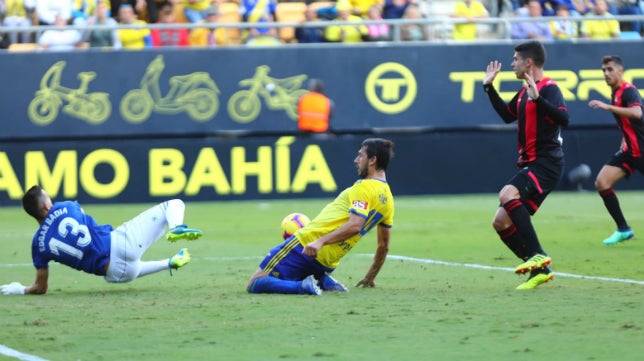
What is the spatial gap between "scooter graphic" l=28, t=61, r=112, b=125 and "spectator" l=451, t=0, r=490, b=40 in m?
7.17

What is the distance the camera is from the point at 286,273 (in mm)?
10336

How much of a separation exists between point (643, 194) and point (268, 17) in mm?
8302

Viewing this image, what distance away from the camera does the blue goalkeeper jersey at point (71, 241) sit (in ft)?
33.7

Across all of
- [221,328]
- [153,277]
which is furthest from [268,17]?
[221,328]

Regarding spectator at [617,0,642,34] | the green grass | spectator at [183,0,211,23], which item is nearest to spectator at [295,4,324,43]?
spectator at [183,0,211,23]

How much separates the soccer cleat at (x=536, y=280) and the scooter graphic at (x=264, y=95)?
1367cm

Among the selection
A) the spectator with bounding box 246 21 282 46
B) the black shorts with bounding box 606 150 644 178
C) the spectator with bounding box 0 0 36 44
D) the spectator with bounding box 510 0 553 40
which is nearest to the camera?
the black shorts with bounding box 606 150 644 178

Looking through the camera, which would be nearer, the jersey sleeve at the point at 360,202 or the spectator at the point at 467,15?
the jersey sleeve at the point at 360,202

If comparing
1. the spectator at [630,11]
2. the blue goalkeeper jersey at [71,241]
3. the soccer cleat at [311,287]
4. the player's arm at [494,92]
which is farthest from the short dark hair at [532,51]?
the spectator at [630,11]

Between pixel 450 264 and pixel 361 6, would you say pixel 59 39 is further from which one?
pixel 450 264

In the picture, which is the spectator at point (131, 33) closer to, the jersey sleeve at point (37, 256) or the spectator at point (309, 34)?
the spectator at point (309, 34)

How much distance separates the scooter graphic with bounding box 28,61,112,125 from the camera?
22688 millimetres

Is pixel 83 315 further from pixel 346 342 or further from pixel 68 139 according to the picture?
pixel 68 139

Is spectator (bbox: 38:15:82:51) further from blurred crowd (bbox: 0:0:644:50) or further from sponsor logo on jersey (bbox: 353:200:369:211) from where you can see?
sponsor logo on jersey (bbox: 353:200:369:211)
